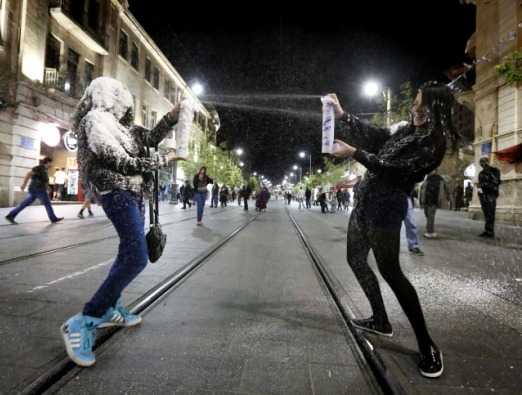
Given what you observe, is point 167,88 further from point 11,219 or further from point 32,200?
point 11,219

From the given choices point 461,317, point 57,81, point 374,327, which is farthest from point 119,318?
point 57,81

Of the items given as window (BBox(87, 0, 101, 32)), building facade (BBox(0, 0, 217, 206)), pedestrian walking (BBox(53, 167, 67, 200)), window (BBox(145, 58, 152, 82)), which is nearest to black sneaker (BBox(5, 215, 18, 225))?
building facade (BBox(0, 0, 217, 206))

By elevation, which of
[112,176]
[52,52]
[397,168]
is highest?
[52,52]

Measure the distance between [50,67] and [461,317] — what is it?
22.1 m

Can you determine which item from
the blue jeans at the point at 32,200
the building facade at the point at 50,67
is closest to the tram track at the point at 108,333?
the blue jeans at the point at 32,200

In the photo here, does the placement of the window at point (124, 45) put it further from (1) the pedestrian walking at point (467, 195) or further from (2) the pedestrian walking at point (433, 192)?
(1) the pedestrian walking at point (467, 195)

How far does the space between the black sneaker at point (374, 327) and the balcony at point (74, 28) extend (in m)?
22.2

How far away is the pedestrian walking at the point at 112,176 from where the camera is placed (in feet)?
7.16

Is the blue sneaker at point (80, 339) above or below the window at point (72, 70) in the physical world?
below

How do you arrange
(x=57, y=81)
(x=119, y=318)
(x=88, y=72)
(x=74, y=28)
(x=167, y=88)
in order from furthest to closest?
(x=167, y=88) < (x=88, y=72) < (x=74, y=28) < (x=57, y=81) < (x=119, y=318)

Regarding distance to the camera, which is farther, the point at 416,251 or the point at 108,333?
the point at 416,251

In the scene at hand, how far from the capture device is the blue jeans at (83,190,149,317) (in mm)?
2318

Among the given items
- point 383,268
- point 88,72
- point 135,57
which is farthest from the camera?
point 135,57

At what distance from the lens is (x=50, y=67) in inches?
757
